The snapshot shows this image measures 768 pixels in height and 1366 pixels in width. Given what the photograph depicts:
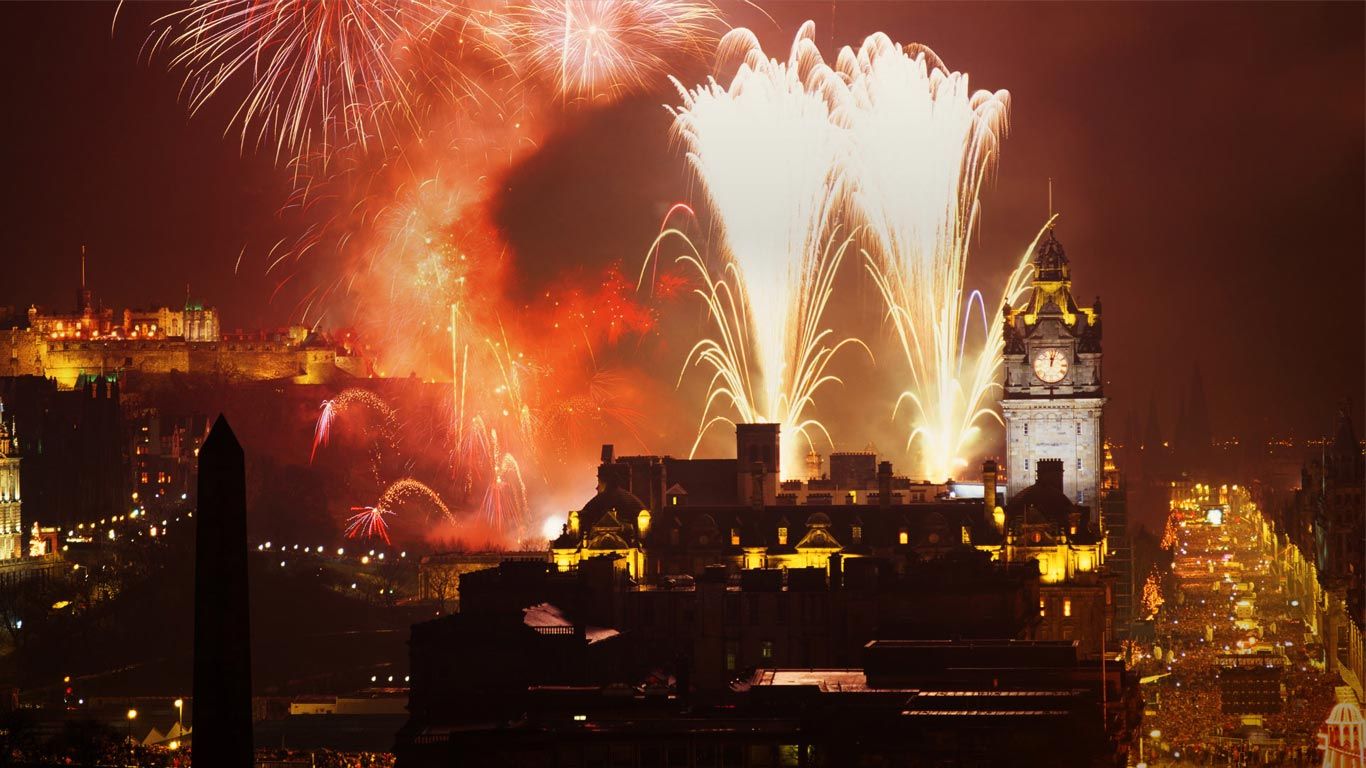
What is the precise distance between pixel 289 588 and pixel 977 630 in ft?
247

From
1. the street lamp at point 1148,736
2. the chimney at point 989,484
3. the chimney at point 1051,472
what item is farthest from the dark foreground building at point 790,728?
the chimney at point 1051,472

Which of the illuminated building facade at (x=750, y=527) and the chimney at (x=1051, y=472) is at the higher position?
the chimney at (x=1051, y=472)

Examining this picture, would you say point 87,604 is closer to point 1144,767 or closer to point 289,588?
point 289,588

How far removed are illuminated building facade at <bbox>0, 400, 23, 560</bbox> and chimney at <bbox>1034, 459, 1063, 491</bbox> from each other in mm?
76070

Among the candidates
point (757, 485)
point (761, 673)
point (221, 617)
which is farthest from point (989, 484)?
point (221, 617)

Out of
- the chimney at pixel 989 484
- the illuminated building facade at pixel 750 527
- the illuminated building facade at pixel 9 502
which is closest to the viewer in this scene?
the illuminated building facade at pixel 750 527

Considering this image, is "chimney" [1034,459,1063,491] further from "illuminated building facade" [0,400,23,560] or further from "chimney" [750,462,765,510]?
"illuminated building facade" [0,400,23,560]

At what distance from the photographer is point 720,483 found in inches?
6142

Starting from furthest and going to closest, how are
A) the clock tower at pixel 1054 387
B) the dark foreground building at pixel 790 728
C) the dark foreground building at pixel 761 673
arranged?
the clock tower at pixel 1054 387 → the dark foreground building at pixel 761 673 → the dark foreground building at pixel 790 728

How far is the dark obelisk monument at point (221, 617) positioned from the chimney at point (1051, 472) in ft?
339

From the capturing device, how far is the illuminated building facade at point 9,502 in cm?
18071

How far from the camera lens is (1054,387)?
154125 millimetres

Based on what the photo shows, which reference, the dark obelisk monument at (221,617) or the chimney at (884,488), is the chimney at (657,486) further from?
the dark obelisk monument at (221,617)

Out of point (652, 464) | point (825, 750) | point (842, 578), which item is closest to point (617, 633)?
point (842, 578)
